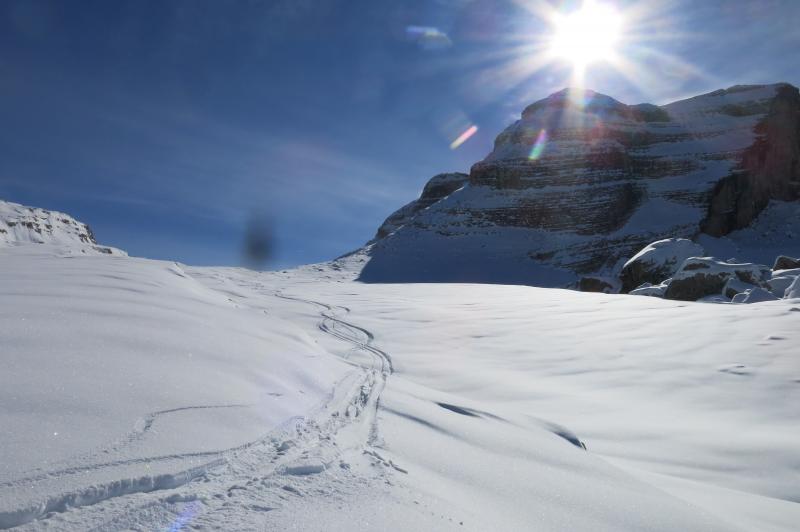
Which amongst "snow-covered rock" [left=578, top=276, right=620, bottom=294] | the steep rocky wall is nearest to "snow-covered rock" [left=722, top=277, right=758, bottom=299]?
"snow-covered rock" [left=578, top=276, right=620, bottom=294]

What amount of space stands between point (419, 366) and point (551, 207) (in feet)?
168

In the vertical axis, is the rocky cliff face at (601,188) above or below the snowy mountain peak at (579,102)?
below

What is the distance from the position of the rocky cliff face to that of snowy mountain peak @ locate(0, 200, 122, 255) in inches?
994

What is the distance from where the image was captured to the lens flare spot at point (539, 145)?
2255 inches

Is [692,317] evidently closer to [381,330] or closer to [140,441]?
[381,330]

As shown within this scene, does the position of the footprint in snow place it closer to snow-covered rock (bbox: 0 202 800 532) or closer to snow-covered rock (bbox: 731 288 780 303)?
snow-covered rock (bbox: 0 202 800 532)

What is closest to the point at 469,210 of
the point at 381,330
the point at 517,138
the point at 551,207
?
the point at 551,207

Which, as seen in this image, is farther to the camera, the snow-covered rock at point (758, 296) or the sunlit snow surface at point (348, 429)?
the snow-covered rock at point (758, 296)

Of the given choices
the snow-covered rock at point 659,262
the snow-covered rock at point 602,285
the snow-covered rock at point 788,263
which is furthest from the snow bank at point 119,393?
the snow-covered rock at point 602,285

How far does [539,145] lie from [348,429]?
62406 millimetres

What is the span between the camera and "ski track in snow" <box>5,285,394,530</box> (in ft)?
3.66

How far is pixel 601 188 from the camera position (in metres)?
52.2

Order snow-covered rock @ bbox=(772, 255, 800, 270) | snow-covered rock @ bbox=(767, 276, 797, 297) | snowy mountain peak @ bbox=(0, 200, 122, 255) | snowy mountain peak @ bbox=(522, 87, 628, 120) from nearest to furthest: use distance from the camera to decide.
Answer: snow-covered rock @ bbox=(767, 276, 797, 297)
snow-covered rock @ bbox=(772, 255, 800, 270)
snowy mountain peak @ bbox=(0, 200, 122, 255)
snowy mountain peak @ bbox=(522, 87, 628, 120)

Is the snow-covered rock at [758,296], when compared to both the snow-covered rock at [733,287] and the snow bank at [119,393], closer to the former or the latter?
the snow-covered rock at [733,287]
